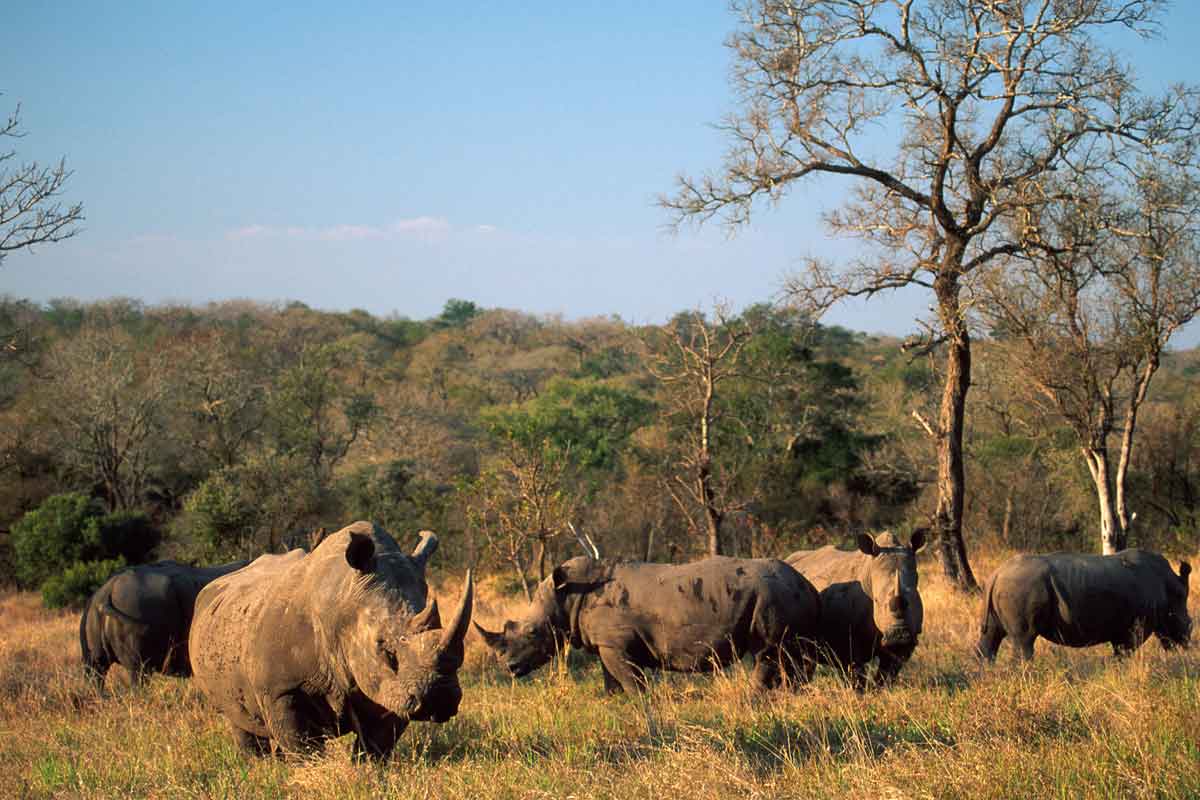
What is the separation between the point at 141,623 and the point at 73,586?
36.4 ft

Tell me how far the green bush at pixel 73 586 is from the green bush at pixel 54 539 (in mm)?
2084

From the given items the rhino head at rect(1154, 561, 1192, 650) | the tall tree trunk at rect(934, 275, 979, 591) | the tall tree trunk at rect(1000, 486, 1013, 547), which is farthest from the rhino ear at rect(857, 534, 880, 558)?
the tall tree trunk at rect(1000, 486, 1013, 547)

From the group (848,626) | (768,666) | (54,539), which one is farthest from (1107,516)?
(54,539)

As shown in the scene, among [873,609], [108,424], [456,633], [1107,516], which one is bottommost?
[1107,516]

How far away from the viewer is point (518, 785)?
5.40m

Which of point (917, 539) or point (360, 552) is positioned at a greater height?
point (360, 552)

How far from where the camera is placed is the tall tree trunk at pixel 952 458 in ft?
54.4

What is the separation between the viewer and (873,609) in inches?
378

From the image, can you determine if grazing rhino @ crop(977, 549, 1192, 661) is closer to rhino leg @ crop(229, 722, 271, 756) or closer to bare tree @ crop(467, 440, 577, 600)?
bare tree @ crop(467, 440, 577, 600)

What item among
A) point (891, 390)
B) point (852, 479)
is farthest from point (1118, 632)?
point (891, 390)

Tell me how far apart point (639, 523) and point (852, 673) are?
15.4 m

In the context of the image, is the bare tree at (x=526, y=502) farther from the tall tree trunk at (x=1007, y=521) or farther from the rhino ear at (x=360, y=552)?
the tall tree trunk at (x=1007, y=521)

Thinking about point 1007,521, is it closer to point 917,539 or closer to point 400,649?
point 917,539

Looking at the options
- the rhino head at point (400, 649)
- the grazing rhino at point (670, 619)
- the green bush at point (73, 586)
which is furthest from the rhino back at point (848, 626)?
the green bush at point (73, 586)
